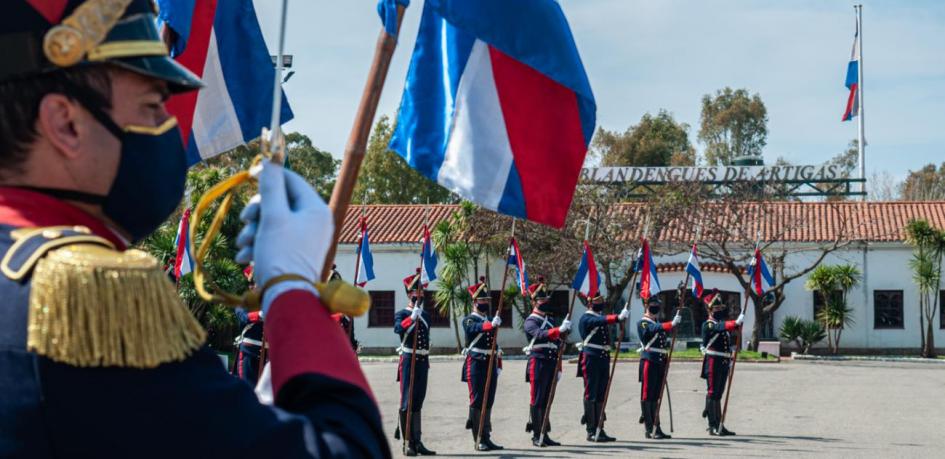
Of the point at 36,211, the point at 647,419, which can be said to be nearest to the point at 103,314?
the point at 36,211

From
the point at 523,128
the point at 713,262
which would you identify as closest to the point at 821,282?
the point at 713,262

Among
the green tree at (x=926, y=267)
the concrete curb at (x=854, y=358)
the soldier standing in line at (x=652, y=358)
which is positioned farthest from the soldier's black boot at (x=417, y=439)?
the green tree at (x=926, y=267)

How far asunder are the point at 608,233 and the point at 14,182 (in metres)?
31.9

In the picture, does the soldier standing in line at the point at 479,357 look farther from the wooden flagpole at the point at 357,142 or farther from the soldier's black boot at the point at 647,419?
the wooden flagpole at the point at 357,142

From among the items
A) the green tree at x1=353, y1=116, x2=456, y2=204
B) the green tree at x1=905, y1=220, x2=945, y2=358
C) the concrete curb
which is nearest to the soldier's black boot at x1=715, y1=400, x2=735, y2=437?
the concrete curb

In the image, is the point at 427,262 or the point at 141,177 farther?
the point at 427,262

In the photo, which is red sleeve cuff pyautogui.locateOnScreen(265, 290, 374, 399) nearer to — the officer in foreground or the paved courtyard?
the officer in foreground

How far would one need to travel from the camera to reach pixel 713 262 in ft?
112

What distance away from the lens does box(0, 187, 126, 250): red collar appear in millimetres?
1600

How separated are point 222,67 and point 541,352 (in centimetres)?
Result: 963

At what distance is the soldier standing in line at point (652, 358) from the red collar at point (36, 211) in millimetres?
13028

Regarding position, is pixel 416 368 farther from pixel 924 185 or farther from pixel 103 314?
pixel 924 185

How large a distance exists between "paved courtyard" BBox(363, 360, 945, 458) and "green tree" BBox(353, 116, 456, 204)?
1845cm

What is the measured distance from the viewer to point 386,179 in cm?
4428
